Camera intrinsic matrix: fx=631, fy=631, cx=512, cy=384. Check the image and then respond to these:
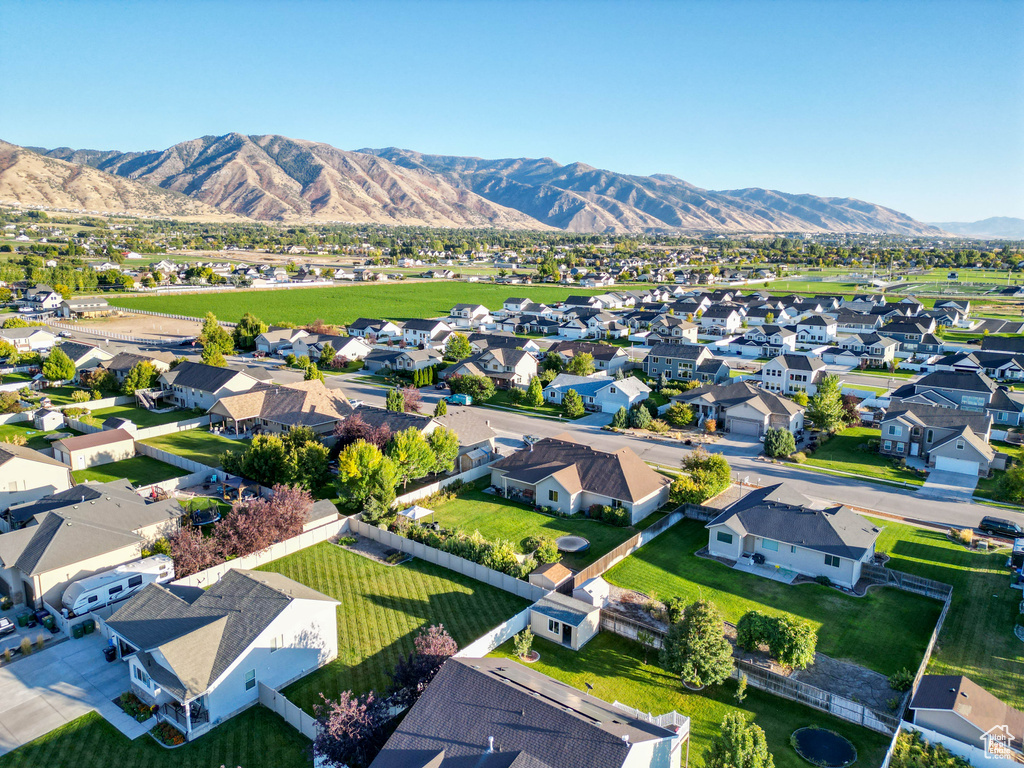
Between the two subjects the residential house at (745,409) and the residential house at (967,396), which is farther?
the residential house at (967,396)

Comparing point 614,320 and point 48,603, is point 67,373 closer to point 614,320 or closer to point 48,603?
point 48,603

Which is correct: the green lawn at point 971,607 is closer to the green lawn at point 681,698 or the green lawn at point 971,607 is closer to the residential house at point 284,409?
the green lawn at point 681,698

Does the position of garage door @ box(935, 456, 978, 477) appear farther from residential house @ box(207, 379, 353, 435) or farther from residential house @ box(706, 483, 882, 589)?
residential house @ box(207, 379, 353, 435)

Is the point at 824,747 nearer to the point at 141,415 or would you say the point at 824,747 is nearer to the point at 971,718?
the point at 971,718

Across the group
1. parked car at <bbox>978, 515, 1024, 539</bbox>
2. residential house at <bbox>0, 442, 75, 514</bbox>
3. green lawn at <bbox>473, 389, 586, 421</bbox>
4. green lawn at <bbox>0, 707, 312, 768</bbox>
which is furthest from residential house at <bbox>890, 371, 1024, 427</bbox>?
residential house at <bbox>0, 442, 75, 514</bbox>

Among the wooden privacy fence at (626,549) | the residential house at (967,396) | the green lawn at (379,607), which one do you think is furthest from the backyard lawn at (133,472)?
the residential house at (967,396)
